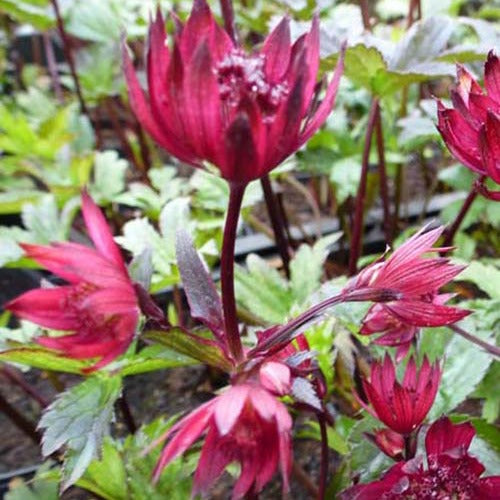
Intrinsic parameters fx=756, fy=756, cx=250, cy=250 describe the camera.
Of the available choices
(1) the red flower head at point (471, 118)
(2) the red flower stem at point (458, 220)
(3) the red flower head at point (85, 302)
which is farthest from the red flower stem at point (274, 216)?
(3) the red flower head at point (85, 302)

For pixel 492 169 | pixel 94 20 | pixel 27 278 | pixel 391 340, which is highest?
pixel 94 20

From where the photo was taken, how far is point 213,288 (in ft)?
1.70

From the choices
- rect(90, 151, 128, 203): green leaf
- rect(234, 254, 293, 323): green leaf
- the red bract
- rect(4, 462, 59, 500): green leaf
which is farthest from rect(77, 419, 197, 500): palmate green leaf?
rect(90, 151, 128, 203): green leaf

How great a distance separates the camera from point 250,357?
49cm

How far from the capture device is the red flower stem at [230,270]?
0.46 metres

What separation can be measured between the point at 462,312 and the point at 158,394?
80 cm

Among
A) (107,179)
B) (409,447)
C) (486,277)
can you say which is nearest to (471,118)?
(409,447)

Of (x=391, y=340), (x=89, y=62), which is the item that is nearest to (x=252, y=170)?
(x=391, y=340)

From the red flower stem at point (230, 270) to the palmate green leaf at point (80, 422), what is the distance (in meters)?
0.17

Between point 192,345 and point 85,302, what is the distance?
0.29 feet

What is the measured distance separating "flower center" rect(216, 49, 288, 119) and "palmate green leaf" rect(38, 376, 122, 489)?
12.1 inches

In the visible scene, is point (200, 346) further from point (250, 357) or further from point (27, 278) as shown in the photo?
point (27, 278)

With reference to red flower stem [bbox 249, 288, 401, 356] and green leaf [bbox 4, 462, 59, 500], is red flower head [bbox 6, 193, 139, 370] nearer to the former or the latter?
red flower stem [bbox 249, 288, 401, 356]

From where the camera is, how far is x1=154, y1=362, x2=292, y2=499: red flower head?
0.41 m
